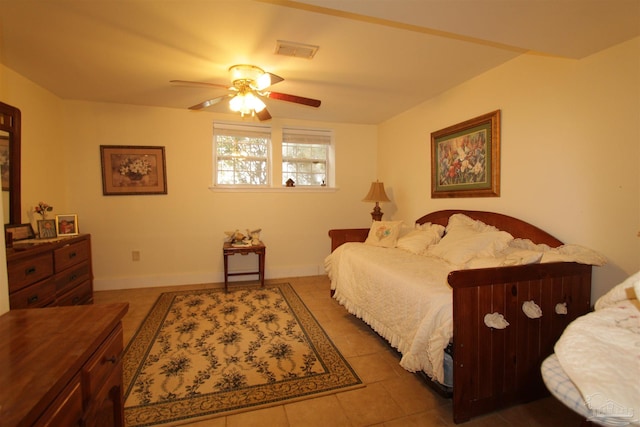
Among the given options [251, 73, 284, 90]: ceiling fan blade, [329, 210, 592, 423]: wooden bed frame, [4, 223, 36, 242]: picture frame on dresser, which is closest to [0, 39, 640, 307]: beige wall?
[4, 223, 36, 242]: picture frame on dresser

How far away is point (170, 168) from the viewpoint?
12.7 feet

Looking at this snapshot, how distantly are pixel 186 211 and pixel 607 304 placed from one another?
408cm

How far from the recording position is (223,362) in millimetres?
2109

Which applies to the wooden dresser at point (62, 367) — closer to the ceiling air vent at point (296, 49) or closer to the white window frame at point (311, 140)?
the ceiling air vent at point (296, 49)

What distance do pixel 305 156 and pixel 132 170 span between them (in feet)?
7.63

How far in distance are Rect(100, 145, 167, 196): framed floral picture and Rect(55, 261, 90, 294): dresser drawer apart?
3.58 ft

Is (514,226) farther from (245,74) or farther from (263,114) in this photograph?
(245,74)

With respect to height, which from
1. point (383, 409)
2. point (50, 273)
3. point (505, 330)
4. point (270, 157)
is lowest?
point (383, 409)

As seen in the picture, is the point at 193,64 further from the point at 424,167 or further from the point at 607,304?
the point at 607,304

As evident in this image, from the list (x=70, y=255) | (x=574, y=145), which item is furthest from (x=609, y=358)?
(x=70, y=255)

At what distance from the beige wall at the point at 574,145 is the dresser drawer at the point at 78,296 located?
3889 mm

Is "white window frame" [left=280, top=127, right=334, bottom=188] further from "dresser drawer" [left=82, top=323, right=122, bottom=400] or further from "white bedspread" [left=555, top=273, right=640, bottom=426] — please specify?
"white bedspread" [left=555, top=273, right=640, bottom=426]

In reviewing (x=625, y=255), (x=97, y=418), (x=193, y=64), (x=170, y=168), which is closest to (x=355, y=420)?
(x=97, y=418)

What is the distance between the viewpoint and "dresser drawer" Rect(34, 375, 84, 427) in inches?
25.2
